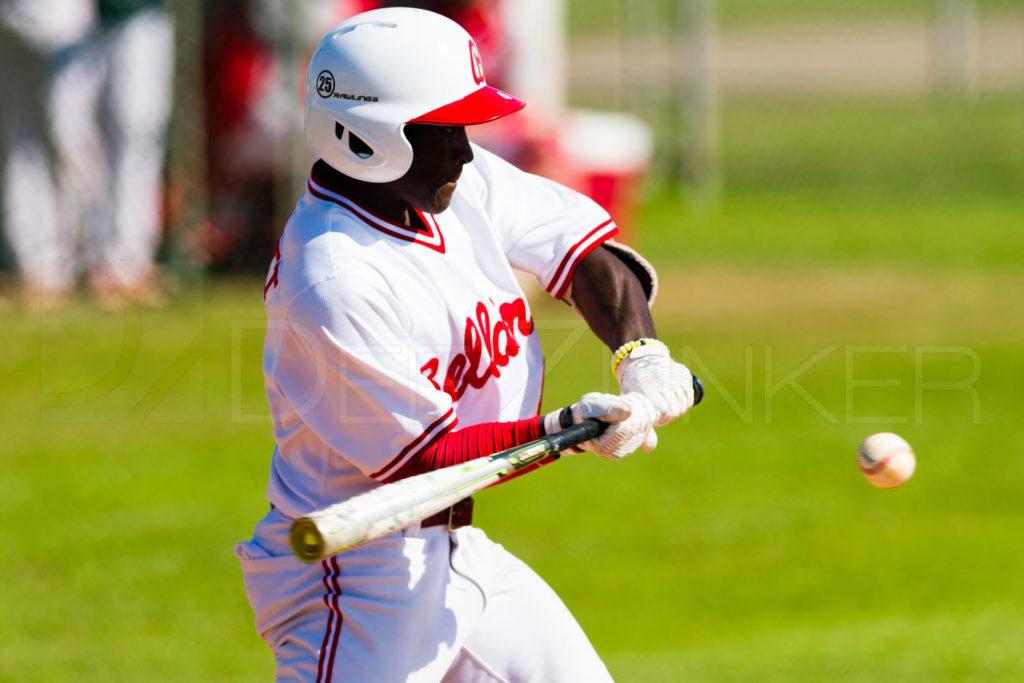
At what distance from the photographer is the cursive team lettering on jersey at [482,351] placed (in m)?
3.28

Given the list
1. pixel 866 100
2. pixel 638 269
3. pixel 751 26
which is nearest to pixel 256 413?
pixel 638 269

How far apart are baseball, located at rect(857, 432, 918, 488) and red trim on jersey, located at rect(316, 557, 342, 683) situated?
1.26m

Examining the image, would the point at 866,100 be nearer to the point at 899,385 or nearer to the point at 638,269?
the point at 899,385

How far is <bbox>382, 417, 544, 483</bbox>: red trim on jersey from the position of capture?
A: 3107mm

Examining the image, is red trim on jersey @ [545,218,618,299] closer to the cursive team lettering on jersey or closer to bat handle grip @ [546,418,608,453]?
the cursive team lettering on jersey

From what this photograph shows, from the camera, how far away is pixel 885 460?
11.6 feet

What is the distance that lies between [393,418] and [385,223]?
44 centimetres

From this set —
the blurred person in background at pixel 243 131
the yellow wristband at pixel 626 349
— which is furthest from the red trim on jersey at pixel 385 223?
the blurred person in background at pixel 243 131

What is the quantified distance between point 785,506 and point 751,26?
73.4ft

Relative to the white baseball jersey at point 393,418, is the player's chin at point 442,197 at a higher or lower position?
higher

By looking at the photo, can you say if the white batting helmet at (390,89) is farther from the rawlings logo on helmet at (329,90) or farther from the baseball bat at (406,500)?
the baseball bat at (406,500)

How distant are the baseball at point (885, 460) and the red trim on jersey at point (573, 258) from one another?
79 cm

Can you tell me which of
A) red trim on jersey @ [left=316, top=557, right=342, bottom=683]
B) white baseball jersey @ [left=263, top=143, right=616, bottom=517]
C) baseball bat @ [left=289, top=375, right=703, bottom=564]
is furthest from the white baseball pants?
baseball bat @ [left=289, top=375, right=703, bottom=564]

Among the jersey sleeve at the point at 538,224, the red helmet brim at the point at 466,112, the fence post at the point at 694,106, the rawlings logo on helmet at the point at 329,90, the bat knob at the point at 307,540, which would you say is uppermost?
the rawlings logo on helmet at the point at 329,90
